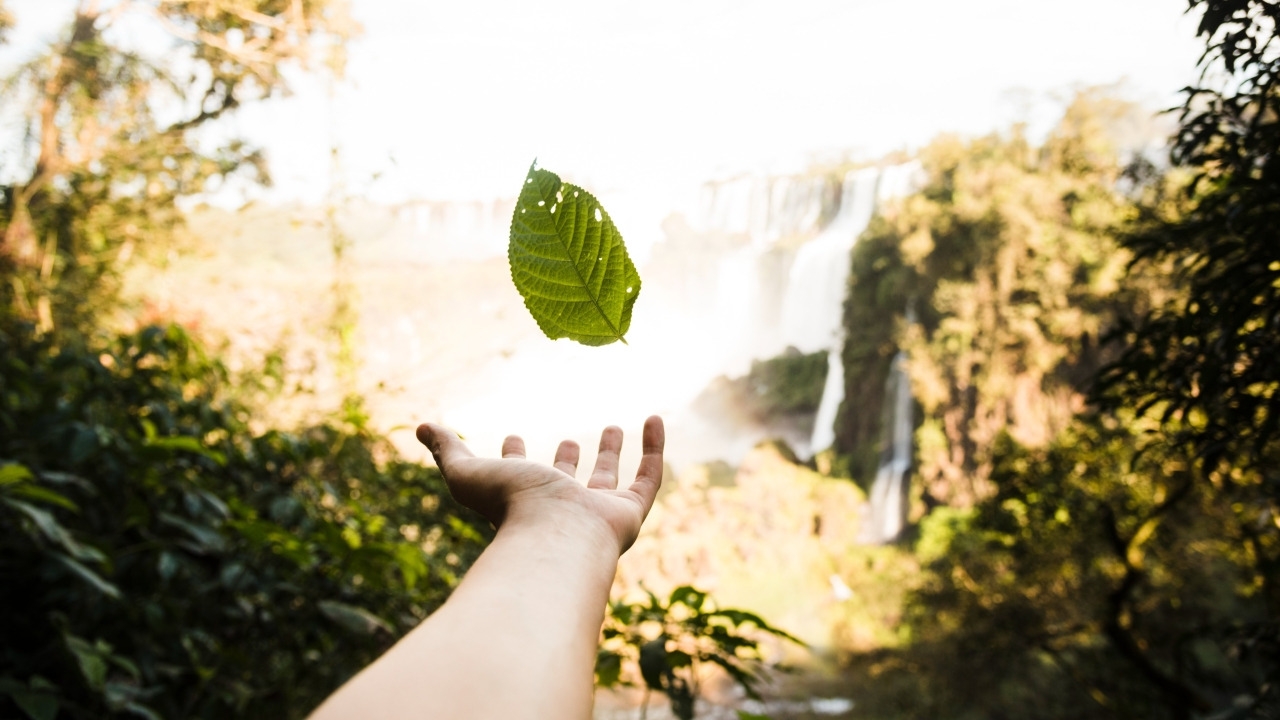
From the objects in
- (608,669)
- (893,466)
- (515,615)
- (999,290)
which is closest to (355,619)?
(608,669)

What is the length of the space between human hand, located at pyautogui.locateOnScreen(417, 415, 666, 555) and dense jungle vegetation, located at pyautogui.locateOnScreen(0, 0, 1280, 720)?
242 millimetres

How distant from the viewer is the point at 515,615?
0.85 feet

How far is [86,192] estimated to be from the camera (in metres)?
2.73

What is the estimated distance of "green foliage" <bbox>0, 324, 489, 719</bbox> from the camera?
825mm

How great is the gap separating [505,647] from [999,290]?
8966mm

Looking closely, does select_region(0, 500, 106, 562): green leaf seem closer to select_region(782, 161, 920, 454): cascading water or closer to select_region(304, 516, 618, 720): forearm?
select_region(304, 516, 618, 720): forearm

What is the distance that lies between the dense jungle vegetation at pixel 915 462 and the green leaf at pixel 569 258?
0.40m

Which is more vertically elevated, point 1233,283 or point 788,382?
point 1233,283

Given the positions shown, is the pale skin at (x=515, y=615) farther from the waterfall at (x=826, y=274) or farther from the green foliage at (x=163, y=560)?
the waterfall at (x=826, y=274)

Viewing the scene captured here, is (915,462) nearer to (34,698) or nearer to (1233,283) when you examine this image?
(1233,283)

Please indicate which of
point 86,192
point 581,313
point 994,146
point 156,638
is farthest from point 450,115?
point 994,146

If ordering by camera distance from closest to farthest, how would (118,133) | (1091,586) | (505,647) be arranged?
(505,647)
(118,133)
(1091,586)

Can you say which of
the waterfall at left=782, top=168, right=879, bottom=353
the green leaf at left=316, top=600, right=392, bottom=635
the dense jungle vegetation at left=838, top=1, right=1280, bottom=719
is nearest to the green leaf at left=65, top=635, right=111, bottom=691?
the green leaf at left=316, top=600, right=392, bottom=635

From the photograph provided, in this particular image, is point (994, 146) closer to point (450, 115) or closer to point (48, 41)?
point (450, 115)
